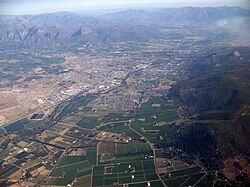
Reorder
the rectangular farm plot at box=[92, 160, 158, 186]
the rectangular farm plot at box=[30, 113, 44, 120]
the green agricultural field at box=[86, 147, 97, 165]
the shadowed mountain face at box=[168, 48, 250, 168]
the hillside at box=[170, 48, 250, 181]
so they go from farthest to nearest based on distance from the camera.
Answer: the rectangular farm plot at box=[30, 113, 44, 120] < the green agricultural field at box=[86, 147, 97, 165] < the shadowed mountain face at box=[168, 48, 250, 168] < the hillside at box=[170, 48, 250, 181] < the rectangular farm plot at box=[92, 160, 158, 186]

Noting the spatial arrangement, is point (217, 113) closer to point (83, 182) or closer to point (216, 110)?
point (216, 110)

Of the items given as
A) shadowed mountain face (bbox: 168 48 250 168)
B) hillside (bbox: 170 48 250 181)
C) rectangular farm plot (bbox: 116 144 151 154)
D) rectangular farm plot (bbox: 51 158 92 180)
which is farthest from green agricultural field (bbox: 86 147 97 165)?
shadowed mountain face (bbox: 168 48 250 168)

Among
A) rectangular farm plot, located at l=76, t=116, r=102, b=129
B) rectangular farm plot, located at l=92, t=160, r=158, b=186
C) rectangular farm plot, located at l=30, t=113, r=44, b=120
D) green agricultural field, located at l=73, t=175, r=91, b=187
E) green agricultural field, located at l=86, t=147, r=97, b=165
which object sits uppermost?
rectangular farm plot, located at l=92, t=160, r=158, b=186

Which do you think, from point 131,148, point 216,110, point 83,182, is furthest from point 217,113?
point 83,182

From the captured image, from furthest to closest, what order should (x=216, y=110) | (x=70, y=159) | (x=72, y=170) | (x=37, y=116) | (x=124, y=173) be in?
(x=37, y=116)
(x=216, y=110)
(x=70, y=159)
(x=72, y=170)
(x=124, y=173)

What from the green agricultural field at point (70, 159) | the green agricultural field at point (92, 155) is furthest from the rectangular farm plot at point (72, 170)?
the green agricultural field at point (92, 155)

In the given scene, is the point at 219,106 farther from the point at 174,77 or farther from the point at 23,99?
the point at 23,99

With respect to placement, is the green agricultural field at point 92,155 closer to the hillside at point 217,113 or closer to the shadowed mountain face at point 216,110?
the hillside at point 217,113

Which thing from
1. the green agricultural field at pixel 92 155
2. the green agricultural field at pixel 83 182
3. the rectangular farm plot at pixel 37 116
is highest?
the green agricultural field at pixel 83 182

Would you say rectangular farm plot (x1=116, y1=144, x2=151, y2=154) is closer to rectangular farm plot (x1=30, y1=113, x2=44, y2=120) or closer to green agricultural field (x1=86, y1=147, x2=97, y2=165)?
green agricultural field (x1=86, y1=147, x2=97, y2=165)

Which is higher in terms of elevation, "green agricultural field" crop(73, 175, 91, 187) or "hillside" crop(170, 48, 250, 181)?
"hillside" crop(170, 48, 250, 181)

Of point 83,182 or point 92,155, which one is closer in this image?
point 83,182

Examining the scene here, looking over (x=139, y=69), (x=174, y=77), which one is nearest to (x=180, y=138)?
(x=174, y=77)
